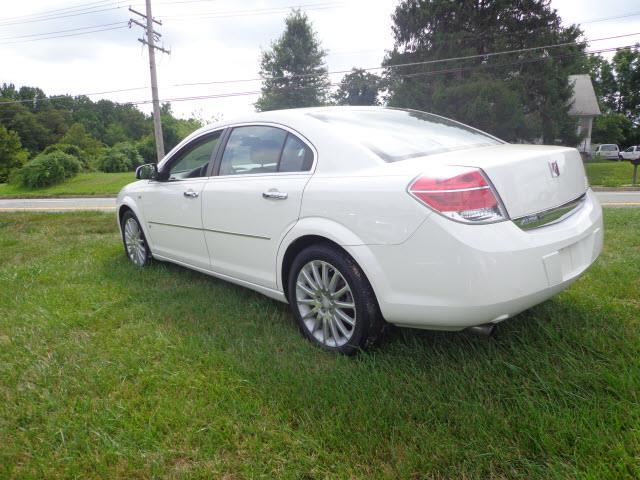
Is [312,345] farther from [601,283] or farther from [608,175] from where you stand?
[608,175]

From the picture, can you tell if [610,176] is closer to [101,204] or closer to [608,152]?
[608,152]

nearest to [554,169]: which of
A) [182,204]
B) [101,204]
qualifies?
[182,204]

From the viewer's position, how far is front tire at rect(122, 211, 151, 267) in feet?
16.2

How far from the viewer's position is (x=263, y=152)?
132 inches

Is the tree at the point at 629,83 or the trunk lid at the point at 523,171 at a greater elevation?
the tree at the point at 629,83

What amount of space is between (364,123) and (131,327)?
221 centimetres

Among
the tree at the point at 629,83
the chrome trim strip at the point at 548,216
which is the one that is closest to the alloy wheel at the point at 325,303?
the chrome trim strip at the point at 548,216

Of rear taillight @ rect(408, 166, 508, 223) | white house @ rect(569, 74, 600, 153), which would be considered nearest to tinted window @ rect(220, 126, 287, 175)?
rear taillight @ rect(408, 166, 508, 223)

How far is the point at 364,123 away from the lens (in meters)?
3.11

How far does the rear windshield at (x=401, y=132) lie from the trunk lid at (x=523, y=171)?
169mm

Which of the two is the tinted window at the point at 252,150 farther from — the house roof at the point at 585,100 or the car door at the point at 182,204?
the house roof at the point at 585,100

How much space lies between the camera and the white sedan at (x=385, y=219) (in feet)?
7.20

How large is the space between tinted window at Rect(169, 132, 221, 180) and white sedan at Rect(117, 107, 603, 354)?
0.12m

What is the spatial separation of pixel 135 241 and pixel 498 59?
20725 millimetres
